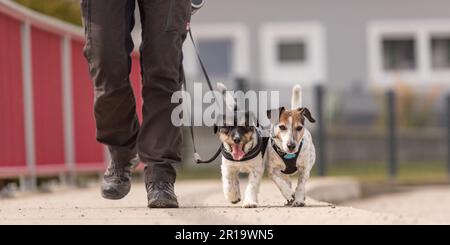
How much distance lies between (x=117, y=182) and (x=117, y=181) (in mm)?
13

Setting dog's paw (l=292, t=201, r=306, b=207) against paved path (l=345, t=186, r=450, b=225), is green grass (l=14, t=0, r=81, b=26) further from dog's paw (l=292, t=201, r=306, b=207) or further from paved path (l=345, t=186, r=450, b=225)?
dog's paw (l=292, t=201, r=306, b=207)

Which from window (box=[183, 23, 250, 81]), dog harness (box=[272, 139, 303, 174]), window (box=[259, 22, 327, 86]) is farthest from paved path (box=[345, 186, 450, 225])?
window (box=[183, 23, 250, 81])

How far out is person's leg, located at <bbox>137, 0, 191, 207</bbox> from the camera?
6.56m

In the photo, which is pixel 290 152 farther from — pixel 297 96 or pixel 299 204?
pixel 297 96

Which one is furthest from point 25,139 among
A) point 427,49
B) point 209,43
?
point 427,49

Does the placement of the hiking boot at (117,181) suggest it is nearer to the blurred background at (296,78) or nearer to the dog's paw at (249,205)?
the dog's paw at (249,205)

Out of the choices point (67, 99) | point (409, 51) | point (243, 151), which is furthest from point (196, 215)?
point (409, 51)

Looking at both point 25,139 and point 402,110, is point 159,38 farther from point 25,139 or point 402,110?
point 402,110

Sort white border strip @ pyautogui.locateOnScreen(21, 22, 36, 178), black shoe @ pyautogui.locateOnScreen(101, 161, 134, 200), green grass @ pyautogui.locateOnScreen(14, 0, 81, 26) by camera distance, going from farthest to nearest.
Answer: green grass @ pyautogui.locateOnScreen(14, 0, 81, 26) < white border strip @ pyautogui.locateOnScreen(21, 22, 36, 178) < black shoe @ pyautogui.locateOnScreen(101, 161, 134, 200)

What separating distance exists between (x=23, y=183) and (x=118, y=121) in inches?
151

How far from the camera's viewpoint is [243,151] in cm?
685

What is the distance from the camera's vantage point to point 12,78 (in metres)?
10.0

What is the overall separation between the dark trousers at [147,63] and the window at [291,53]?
15822mm

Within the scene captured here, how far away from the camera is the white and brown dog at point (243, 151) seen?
22.4 feet
